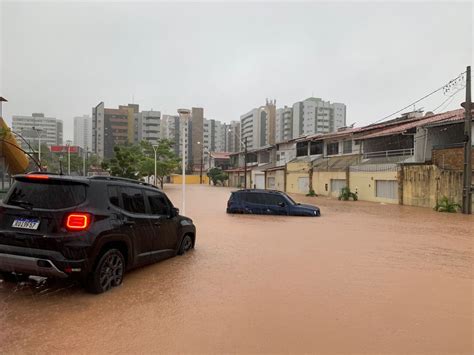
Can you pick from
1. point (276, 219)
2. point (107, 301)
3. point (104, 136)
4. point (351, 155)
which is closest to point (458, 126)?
point (351, 155)

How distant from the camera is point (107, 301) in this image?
498cm

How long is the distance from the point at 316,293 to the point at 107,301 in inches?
121

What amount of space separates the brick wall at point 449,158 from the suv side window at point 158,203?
21456mm

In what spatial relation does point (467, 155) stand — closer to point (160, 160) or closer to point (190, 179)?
point (160, 160)

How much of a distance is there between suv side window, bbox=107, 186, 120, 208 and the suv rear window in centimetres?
45

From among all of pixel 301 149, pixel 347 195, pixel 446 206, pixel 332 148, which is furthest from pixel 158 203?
pixel 301 149

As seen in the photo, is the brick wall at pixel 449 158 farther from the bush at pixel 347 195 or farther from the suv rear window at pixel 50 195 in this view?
the suv rear window at pixel 50 195

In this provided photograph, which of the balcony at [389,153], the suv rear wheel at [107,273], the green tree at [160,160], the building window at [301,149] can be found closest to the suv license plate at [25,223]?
the suv rear wheel at [107,273]

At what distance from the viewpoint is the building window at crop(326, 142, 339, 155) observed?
131 ft

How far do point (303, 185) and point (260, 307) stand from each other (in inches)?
1507

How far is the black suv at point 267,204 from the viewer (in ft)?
58.9

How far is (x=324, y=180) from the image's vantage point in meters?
37.9

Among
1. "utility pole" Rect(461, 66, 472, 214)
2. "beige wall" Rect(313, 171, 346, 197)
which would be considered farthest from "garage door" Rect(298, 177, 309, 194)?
"utility pole" Rect(461, 66, 472, 214)

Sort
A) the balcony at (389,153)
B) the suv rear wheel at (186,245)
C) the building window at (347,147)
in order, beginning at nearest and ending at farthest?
the suv rear wheel at (186,245) < the balcony at (389,153) < the building window at (347,147)
